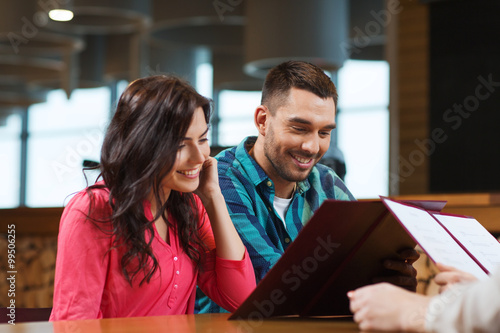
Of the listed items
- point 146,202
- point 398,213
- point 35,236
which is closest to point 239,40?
point 35,236

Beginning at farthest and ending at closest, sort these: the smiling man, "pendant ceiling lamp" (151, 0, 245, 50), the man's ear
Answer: "pendant ceiling lamp" (151, 0, 245, 50) < the man's ear < the smiling man

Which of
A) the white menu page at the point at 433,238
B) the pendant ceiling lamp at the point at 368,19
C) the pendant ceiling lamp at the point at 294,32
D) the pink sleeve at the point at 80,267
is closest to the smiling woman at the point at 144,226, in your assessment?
the pink sleeve at the point at 80,267

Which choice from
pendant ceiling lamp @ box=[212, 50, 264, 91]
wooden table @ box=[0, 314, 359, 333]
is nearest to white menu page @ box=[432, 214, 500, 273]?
wooden table @ box=[0, 314, 359, 333]

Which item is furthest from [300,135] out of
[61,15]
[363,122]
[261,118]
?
[363,122]

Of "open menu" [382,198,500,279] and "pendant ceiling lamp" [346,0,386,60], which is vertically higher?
"pendant ceiling lamp" [346,0,386,60]

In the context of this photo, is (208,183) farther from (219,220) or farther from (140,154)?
(140,154)

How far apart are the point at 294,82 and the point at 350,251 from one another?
1026 mm

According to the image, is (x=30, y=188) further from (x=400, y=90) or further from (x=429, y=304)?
(x=429, y=304)

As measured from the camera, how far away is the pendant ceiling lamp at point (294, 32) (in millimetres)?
5211

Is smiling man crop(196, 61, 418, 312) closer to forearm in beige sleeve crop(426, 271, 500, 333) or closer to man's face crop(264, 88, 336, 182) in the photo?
man's face crop(264, 88, 336, 182)

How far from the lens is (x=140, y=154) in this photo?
1.49m

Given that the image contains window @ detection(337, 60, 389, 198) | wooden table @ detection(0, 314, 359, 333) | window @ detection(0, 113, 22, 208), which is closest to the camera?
wooden table @ detection(0, 314, 359, 333)

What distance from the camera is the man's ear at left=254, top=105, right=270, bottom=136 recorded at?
238 centimetres

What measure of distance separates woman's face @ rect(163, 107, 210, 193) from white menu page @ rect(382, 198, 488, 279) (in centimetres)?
50
